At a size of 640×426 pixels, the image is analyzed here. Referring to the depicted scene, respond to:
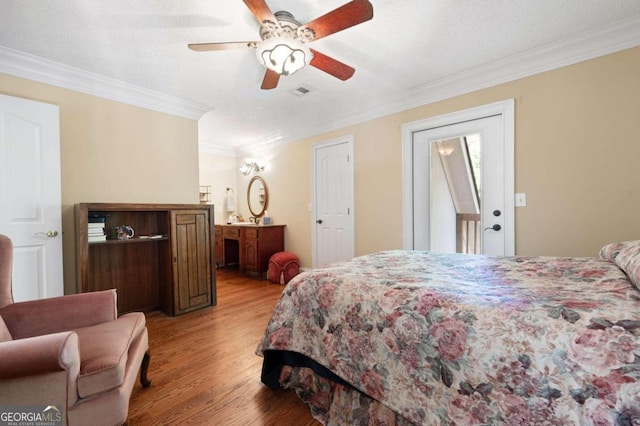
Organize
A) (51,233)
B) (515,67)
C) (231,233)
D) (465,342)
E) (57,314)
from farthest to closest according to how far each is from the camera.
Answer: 1. (231,233)
2. (515,67)
3. (51,233)
4. (57,314)
5. (465,342)

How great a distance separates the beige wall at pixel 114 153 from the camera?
101 inches

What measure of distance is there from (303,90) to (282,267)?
2470mm

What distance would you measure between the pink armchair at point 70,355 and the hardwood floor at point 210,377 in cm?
30

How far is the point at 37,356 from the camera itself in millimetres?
998

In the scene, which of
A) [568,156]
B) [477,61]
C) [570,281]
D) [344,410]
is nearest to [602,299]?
[570,281]

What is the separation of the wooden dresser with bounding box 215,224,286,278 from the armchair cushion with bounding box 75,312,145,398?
2.86 m

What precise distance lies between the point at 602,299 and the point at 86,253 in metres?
3.26

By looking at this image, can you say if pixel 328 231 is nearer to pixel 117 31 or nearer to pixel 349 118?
pixel 349 118

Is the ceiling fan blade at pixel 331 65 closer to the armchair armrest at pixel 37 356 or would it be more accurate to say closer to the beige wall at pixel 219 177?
the armchair armrest at pixel 37 356

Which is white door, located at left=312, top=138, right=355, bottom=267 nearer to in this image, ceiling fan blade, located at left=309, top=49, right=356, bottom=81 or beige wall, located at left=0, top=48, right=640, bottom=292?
beige wall, located at left=0, top=48, right=640, bottom=292

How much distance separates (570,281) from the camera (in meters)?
1.26

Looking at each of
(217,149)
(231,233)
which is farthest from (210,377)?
(217,149)

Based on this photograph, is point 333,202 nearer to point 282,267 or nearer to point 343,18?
point 282,267

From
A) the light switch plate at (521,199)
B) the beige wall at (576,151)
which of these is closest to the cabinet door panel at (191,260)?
the beige wall at (576,151)
